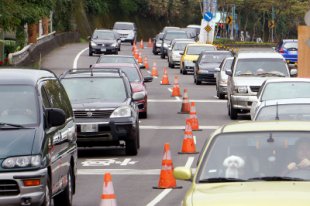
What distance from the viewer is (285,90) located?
22984 millimetres

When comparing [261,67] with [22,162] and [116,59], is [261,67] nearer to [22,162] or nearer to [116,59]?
[116,59]

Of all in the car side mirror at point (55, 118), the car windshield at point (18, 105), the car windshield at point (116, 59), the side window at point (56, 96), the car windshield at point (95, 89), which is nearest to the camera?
the car windshield at point (18, 105)

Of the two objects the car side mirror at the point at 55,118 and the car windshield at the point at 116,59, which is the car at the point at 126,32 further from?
the car side mirror at the point at 55,118

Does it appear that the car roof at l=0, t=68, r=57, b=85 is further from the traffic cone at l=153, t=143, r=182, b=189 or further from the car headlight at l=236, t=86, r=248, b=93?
the car headlight at l=236, t=86, r=248, b=93

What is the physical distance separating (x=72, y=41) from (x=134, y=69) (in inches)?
2435

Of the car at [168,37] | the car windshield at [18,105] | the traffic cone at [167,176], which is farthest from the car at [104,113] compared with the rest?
the car at [168,37]

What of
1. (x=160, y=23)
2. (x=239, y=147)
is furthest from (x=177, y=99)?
(x=160, y=23)

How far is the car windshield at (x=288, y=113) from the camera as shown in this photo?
1784 cm

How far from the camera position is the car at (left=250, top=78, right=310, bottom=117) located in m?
22.4

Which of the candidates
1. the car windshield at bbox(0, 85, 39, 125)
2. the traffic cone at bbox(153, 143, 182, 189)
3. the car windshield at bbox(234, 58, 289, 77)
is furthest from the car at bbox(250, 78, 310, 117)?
the car windshield at bbox(0, 85, 39, 125)

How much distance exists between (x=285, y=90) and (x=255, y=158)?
13.0 m

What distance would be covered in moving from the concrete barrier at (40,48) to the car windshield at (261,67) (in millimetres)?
20685

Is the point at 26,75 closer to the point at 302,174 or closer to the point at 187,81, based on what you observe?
the point at 302,174

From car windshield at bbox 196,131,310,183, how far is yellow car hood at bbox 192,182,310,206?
235 millimetres
